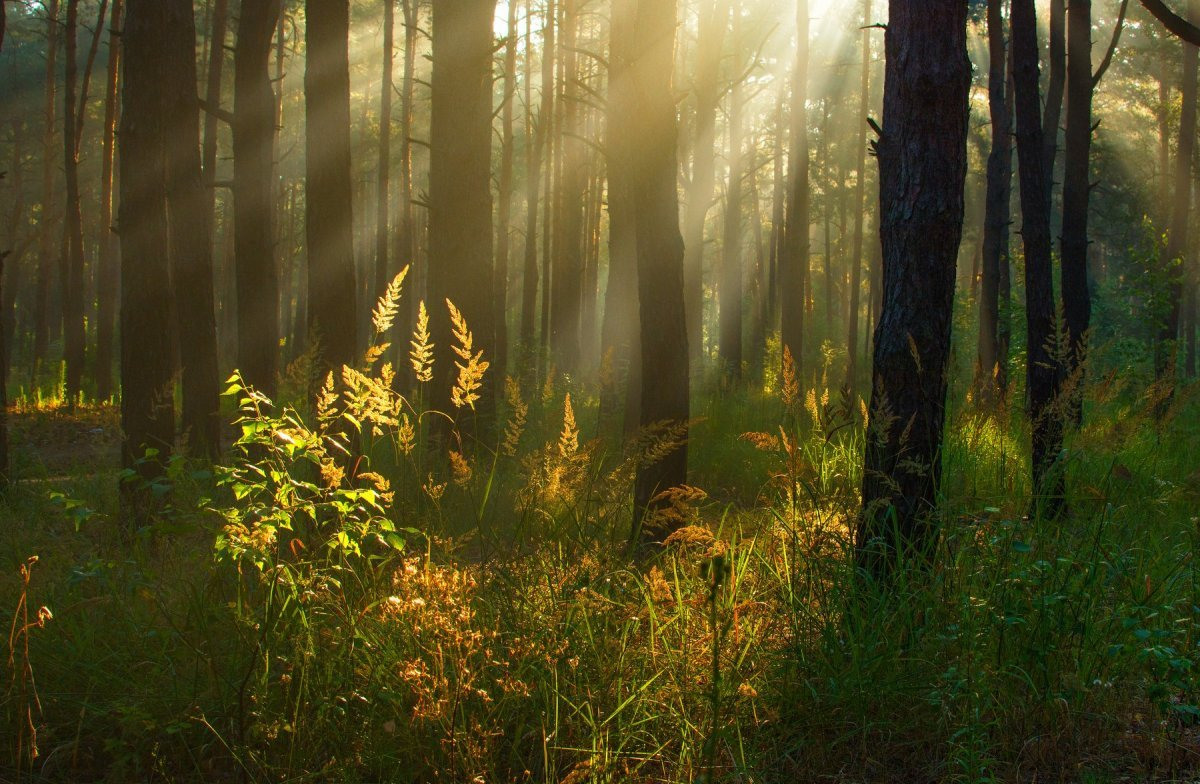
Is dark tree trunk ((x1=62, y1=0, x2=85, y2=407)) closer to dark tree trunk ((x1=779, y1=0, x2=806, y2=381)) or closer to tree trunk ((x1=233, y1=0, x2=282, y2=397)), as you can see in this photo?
tree trunk ((x1=233, y1=0, x2=282, y2=397))

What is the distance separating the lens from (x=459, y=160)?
27.6ft

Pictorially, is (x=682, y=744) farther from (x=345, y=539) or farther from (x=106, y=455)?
(x=106, y=455)

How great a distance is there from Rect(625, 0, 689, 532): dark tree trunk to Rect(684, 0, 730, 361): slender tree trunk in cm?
766

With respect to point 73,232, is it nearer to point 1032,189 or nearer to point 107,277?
point 107,277

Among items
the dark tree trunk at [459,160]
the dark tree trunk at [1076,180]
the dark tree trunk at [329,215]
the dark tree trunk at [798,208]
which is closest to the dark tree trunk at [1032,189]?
the dark tree trunk at [1076,180]

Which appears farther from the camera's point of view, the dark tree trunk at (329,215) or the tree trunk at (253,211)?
the tree trunk at (253,211)

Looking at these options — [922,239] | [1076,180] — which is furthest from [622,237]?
[922,239]

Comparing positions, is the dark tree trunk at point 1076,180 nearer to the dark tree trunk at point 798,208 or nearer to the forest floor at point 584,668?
the forest floor at point 584,668

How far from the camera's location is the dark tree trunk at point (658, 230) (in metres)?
5.68

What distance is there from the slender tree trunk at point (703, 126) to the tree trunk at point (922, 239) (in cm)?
922

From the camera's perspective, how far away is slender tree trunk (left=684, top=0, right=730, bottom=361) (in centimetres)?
1602

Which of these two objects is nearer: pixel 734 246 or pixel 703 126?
pixel 703 126

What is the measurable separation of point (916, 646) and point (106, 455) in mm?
10841

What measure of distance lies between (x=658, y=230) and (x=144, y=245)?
14.2ft
